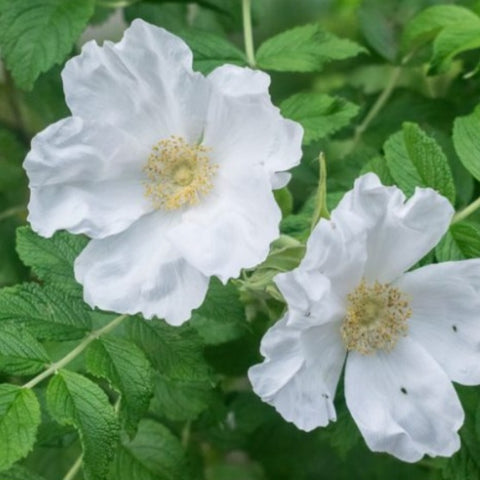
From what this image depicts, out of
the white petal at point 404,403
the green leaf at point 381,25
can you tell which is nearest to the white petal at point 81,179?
the white petal at point 404,403

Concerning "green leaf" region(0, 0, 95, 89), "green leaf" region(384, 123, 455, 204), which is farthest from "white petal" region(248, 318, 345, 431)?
"green leaf" region(0, 0, 95, 89)

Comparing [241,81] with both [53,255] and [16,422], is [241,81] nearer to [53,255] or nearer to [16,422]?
[53,255]

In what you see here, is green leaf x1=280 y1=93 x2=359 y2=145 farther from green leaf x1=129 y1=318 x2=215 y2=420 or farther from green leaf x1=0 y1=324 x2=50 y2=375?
green leaf x1=0 y1=324 x2=50 y2=375

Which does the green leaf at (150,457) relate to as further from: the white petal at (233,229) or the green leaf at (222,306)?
the white petal at (233,229)

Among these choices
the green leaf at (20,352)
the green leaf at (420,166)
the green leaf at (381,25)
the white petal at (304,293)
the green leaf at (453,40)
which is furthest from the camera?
the green leaf at (381,25)

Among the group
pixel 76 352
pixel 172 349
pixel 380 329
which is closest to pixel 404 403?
pixel 380 329

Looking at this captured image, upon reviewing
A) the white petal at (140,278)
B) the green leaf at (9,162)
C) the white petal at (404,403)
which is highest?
the white petal at (140,278)
